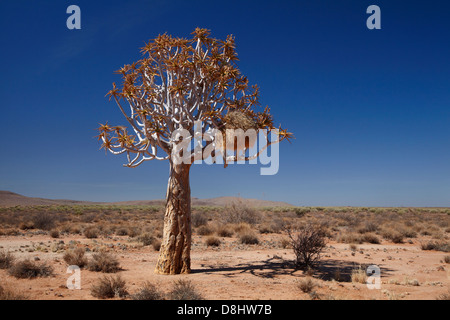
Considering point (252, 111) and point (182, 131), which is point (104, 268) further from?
point (252, 111)

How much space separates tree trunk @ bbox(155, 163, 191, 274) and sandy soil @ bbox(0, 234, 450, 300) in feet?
1.44

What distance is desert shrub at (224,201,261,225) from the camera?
2577 cm

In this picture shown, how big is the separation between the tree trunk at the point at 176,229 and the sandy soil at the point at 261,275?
44cm

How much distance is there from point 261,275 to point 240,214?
16685mm

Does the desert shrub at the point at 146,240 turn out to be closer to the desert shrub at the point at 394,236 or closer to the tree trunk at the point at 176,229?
the tree trunk at the point at 176,229

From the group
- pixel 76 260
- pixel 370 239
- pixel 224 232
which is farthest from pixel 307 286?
pixel 224 232

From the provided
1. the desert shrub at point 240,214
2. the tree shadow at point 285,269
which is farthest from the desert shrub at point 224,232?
the tree shadow at point 285,269

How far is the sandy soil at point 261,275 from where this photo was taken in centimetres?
736

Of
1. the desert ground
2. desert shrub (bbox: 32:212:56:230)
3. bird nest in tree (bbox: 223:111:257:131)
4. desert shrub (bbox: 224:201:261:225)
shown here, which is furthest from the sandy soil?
desert shrub (bbox: 224:201:261:225)

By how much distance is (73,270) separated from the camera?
9.73m

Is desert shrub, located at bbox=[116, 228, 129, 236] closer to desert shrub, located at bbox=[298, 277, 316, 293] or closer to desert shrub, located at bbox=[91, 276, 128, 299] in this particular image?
desert shrub, located at bbox=[91, 276, 128, 299]

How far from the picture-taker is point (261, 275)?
30.4 feet

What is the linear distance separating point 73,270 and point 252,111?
7.41 meters
